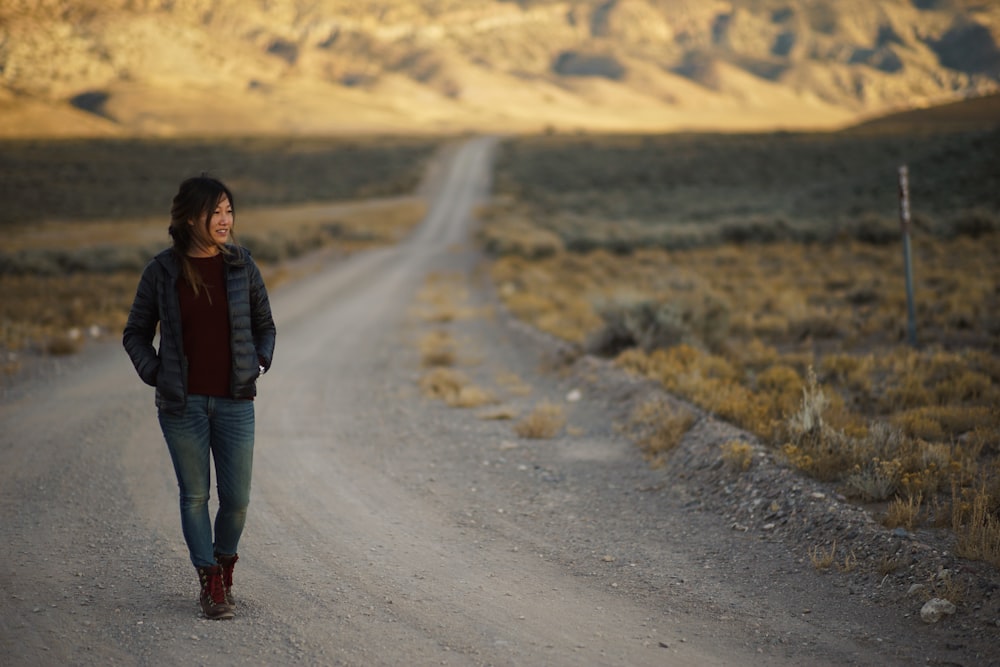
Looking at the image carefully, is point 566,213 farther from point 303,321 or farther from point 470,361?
point 470,361

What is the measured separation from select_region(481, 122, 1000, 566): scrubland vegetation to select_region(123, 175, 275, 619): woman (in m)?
4.10

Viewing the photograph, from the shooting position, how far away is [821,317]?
1270cm

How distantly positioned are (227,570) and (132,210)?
4964 cm

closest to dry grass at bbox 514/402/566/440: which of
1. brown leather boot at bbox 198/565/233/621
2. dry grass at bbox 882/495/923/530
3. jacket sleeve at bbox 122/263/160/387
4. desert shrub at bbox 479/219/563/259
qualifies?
dry grass at bbox 882/495/923/530

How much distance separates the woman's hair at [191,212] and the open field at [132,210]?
4946mm

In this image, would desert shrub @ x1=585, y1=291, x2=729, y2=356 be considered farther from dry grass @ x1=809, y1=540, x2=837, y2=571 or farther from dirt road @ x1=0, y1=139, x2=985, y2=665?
dry grass @ x1=809, y1=540, x2=837, y2=571

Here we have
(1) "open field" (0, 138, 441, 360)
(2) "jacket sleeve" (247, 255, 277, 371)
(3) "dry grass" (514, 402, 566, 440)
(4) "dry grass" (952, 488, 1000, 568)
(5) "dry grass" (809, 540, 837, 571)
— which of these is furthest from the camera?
(1) "open field" (0, 138, 441, 360)

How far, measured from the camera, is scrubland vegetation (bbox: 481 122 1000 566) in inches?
226

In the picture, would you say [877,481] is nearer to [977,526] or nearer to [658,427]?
[977,526]

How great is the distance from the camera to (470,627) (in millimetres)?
3871

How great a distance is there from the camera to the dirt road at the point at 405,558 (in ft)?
12.1

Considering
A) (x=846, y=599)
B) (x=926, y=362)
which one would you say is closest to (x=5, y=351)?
(x=846, y=599)

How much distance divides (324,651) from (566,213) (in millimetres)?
41925

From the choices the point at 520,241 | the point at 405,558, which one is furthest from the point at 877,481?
the point at 520,241
